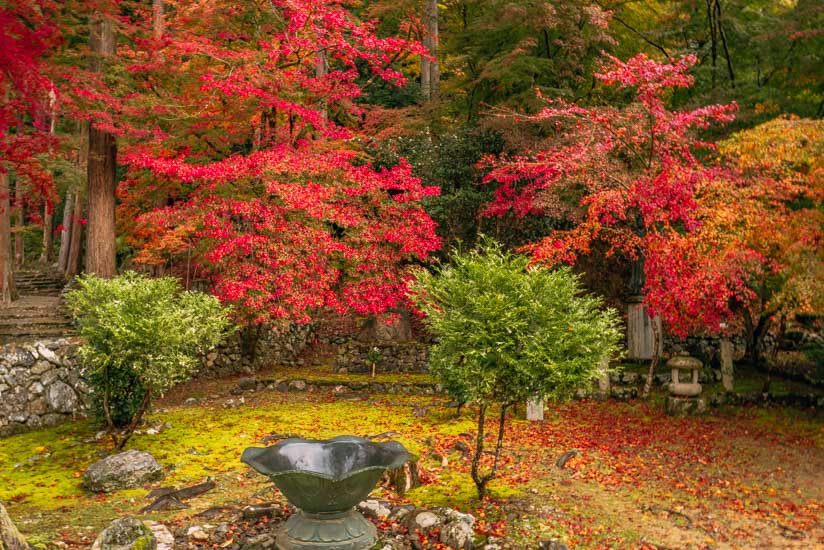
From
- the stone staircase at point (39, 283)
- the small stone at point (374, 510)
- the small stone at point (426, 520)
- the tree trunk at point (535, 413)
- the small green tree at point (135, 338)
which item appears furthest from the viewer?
the stone staircase at point (39, 283)

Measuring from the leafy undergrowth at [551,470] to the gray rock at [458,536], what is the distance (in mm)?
384

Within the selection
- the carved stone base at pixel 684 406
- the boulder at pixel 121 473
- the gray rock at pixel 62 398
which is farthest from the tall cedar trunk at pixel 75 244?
the carved stone base at pixel 684 406

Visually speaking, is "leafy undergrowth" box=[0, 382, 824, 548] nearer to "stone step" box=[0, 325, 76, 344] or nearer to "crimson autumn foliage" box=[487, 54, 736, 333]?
"crimson autumn foliage" box=[487, 54, 736, 333]

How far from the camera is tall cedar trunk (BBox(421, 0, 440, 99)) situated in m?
20.4

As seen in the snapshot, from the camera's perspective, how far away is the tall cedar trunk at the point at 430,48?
2042 cm

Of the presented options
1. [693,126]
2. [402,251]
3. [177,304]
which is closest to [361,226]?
[402,251]

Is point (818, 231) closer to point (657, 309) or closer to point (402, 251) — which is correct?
point (657, 309)

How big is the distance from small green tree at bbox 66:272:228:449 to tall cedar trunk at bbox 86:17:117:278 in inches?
167

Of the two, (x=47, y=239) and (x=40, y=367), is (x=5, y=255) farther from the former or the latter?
(x=47, y=239)

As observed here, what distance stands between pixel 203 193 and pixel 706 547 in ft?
38.3

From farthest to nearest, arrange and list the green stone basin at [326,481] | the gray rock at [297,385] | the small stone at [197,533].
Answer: the gray rock at [297,385], the small stone at [197,533], the green stone basin at [326,481]

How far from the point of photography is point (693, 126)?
14.2 meters

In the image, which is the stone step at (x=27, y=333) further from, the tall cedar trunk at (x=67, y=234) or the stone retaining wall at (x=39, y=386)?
the tall cedar trunk at (x=67, y=234)

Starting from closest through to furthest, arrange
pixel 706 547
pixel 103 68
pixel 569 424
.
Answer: pixel 706 547, pixel 569 424, pixel 103 68
